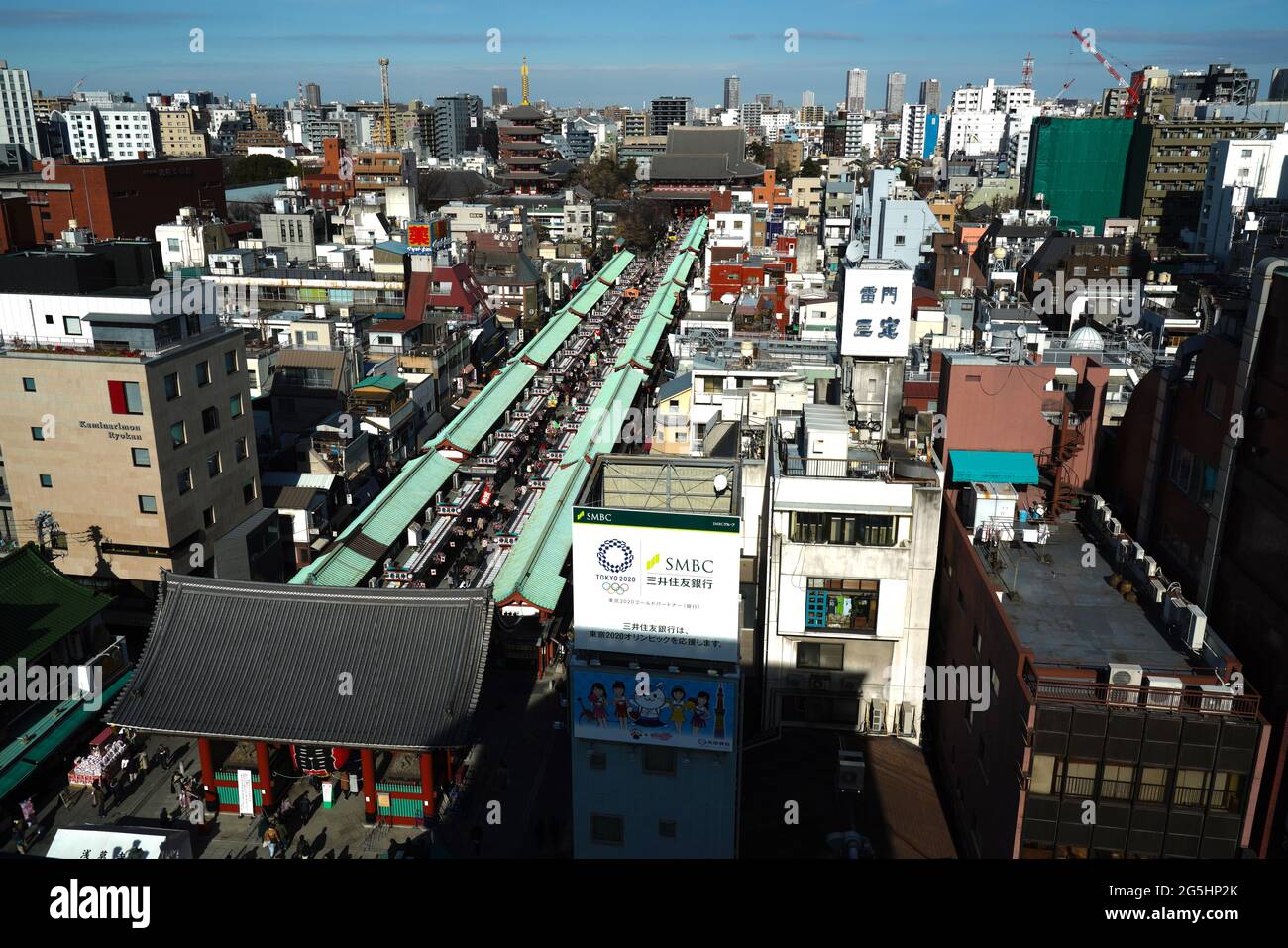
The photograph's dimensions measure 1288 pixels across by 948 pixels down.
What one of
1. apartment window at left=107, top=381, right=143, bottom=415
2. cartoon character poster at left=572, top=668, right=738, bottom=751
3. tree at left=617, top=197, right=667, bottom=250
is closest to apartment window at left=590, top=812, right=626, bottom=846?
cartoon character poster at left=572, top=668, right=738, bottom=751

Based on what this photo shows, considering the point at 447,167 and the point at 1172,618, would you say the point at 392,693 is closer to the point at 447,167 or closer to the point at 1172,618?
the point at 1172,618

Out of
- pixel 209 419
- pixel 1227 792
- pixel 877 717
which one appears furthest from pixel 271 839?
pixel 1227 792

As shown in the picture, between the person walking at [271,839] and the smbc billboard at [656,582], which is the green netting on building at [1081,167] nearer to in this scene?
the smbc billboard at [656,582]

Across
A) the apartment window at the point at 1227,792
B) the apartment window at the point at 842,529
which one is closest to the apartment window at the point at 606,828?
the apartment window at the point at 842,529

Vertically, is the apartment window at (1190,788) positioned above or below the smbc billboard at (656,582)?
below

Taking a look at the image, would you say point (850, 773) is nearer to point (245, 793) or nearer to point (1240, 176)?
point (245, 793)
